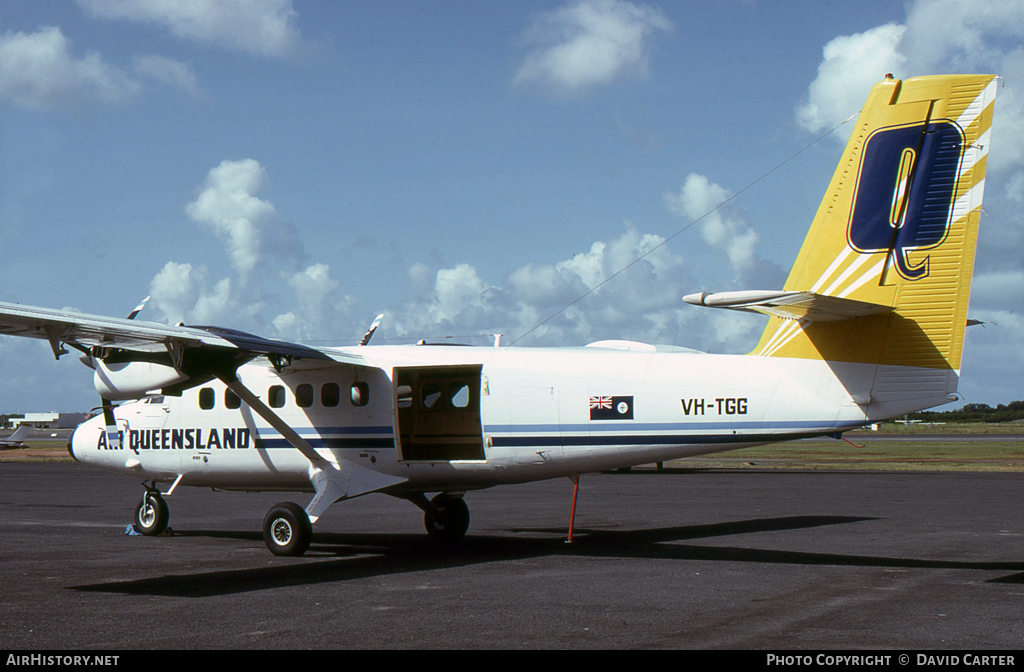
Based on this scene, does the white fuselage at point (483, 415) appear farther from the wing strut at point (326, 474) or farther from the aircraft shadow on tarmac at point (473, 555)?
the aircraft shadow on tarmac at point (473, 555)

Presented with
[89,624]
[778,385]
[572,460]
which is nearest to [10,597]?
[89,624]

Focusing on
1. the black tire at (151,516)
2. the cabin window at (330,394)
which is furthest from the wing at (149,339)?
the black tire at (151,516)

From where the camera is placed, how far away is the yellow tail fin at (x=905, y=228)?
38.7 ft

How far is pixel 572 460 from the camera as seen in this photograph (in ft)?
46.1

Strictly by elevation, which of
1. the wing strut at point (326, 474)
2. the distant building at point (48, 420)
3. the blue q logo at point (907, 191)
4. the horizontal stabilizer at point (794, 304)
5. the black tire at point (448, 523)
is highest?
the distant building at point (48, 420)

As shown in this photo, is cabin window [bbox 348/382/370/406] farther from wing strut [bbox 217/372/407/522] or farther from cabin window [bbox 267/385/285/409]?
cabin window [bbox 267/385/285/409]

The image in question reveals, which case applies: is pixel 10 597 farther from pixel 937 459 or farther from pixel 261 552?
pixel 937 459

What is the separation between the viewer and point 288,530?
47.9ft

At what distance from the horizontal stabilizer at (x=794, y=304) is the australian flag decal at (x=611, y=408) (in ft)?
8.97

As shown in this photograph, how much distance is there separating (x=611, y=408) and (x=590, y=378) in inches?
24.0

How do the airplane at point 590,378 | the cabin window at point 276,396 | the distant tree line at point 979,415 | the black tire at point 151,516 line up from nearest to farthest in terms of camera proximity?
the airplane at point 590,378, the cabin window at point 276,396, the black tire at point 151,516, the distant tree line at point 979,415

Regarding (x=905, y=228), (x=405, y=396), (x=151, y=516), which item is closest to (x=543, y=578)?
(x=405, y=396)
